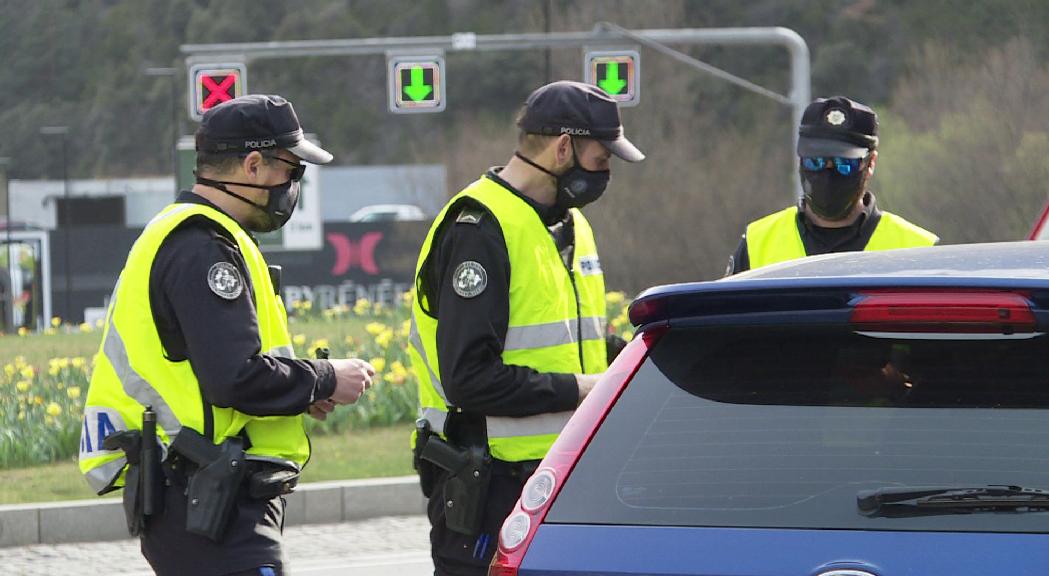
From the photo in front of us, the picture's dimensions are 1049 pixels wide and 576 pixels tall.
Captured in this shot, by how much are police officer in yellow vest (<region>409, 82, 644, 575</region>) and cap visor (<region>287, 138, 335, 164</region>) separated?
1.09ft

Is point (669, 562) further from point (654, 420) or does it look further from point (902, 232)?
point (902, 232)

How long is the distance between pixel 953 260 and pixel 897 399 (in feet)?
1.34

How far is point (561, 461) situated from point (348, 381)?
55.2 inches

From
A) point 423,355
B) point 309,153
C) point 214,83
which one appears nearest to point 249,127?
point 309,153

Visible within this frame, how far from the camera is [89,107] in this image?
95562 millimetres

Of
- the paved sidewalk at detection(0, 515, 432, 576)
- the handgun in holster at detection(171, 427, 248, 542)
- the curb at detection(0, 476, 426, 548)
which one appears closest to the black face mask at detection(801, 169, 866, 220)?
the handgun in holster at detection(171, 427, 248, 542)

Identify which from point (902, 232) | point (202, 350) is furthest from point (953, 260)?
point (902, 232)

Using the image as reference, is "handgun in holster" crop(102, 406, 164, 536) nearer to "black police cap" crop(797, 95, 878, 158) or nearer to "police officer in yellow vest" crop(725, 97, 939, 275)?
"police officer in yellow vest" crop(725, 97, 939, 275)

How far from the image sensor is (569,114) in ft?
Result: 15.0

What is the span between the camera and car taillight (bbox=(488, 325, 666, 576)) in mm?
2795

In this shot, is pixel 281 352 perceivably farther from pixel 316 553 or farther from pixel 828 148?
pixel 316 553

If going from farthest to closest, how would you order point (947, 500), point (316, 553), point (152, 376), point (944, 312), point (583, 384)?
point (316, 553) → point (583, 384) → point (152, 376) → point (944, 312) → point (947, 500)

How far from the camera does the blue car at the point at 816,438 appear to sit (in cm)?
253

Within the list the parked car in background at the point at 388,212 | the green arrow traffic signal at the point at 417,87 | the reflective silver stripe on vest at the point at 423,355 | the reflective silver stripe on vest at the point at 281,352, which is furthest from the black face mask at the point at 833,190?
the parked car in background at the point at 388,212
